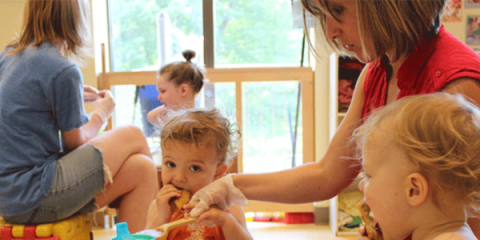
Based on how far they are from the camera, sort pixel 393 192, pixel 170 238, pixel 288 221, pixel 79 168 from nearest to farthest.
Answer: pixel 393 192 < pixel 170 238 < pixel 79 168 < pixel 288 221

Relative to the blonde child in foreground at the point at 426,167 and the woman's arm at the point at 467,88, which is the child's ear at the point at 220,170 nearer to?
the blonde child in foreground at the point at 426,167

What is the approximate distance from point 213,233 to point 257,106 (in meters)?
1.84

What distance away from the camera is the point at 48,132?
149 centimetres

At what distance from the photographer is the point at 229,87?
284 centimetres

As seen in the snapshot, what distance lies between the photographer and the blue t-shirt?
4.65 ft

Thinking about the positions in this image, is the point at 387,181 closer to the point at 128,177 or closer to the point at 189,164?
the point at 189,164

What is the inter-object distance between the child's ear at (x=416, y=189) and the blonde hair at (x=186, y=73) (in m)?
1.74

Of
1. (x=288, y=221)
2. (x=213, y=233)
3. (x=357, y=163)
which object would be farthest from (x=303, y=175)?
(x=288, y=221)

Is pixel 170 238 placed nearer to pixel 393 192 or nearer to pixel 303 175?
pixel 303 175

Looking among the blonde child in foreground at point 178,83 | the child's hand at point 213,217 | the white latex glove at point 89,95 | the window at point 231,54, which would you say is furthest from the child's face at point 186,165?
the window at point 231,54

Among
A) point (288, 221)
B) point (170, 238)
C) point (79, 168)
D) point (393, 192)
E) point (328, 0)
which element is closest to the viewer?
point (393, 192)

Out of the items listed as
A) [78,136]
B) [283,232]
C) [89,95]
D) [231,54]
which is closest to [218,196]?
[78,136]

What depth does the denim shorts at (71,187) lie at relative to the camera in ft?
4.66

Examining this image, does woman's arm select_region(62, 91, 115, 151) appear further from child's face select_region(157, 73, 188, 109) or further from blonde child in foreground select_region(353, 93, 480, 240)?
blonde child in foreground select_region(353, 93, 480, 240)
